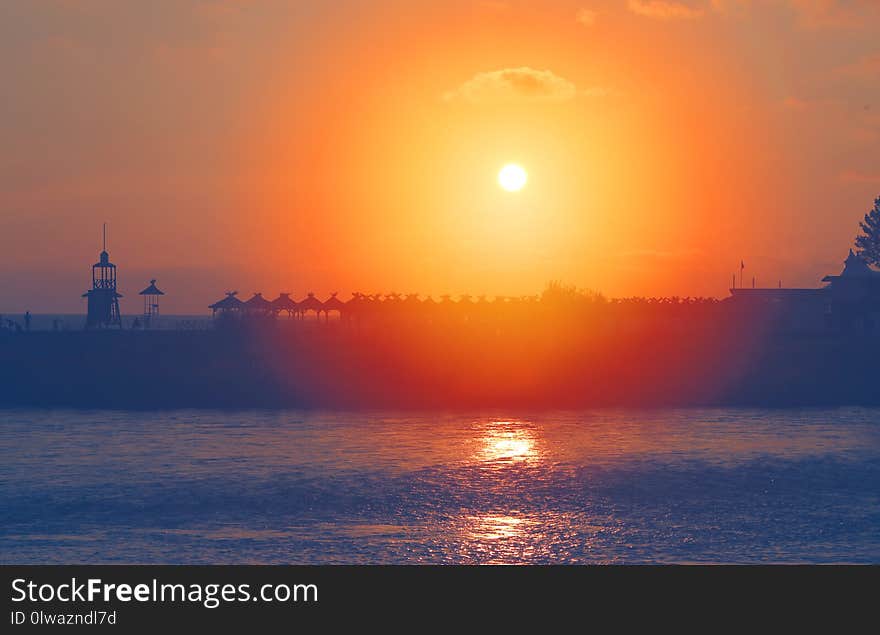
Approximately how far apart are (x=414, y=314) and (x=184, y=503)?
226 feet

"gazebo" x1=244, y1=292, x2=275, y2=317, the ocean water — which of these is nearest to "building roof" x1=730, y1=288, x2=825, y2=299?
the ocean water

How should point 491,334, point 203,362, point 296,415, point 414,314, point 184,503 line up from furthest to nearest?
point 414,314 < point 491,334 < point 203,362 < point 296,415 < point 184,503

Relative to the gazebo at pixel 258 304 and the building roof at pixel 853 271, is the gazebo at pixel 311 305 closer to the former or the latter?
the gazebo at pixel 258 304

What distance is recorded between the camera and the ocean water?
26.4 metres

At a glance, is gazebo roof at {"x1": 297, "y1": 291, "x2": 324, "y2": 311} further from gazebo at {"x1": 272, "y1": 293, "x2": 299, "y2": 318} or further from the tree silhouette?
the tree silhouette

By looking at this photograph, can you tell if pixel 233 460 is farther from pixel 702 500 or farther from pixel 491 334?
pixel 491 334

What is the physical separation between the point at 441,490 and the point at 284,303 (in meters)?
54.6

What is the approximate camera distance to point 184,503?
34.2 metres

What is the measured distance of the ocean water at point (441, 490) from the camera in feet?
86.5

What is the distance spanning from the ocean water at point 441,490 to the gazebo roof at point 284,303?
86.6ft

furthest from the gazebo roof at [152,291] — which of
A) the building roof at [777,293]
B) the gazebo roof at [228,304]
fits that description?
the building roof at [777,293]

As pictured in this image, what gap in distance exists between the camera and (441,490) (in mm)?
36781

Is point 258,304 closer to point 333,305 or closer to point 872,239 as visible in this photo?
point 333,305
